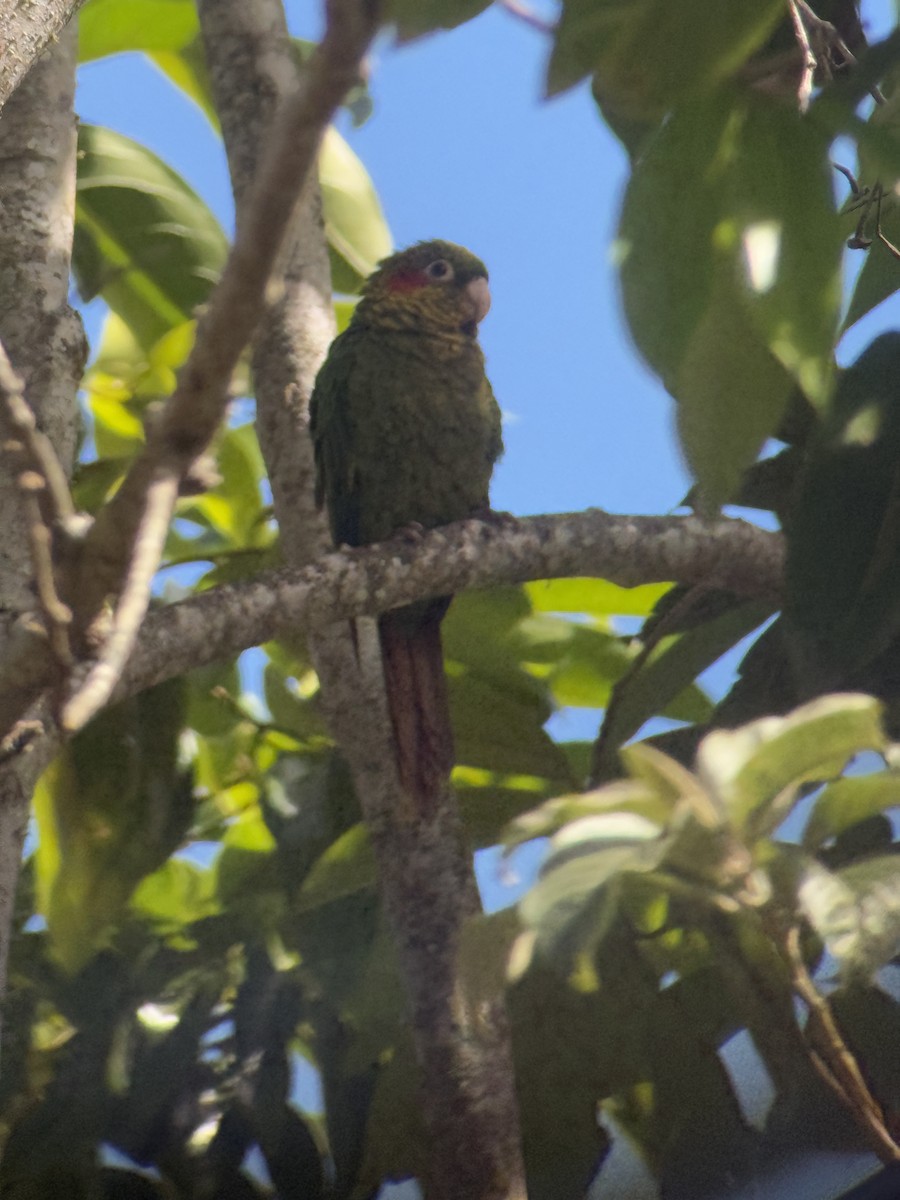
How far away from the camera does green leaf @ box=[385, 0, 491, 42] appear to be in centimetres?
54

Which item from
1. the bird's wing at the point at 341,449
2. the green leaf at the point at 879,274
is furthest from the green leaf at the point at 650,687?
the bird's wing at the point at 341,449

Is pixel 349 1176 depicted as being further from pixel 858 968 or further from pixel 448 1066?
pixel 858 968

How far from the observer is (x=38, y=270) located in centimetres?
117

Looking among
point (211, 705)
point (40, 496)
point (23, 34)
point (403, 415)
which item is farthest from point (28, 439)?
point (403, 415)

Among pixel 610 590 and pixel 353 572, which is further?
pixel 610 590

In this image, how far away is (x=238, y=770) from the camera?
1668 millimetres

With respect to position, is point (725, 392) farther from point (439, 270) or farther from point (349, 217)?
point (439, 270)

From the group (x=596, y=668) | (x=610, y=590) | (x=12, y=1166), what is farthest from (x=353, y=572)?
(x=12, y=1166)

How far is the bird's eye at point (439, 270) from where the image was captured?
2.22m

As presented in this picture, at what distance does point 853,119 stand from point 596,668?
39.6 inches

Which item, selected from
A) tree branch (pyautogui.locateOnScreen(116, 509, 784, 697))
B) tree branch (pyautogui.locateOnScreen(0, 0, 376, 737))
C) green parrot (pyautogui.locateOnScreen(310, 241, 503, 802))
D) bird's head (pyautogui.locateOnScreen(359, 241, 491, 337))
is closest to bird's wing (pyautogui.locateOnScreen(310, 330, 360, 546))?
green parrot (pyautogui.locateOnScreen(310, 241, 503, 802))

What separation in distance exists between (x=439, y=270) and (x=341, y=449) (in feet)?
1.50

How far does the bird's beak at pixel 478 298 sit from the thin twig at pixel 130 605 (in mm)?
1713

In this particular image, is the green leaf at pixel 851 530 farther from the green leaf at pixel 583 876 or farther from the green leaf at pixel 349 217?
the green leaf at pixel 349 217
